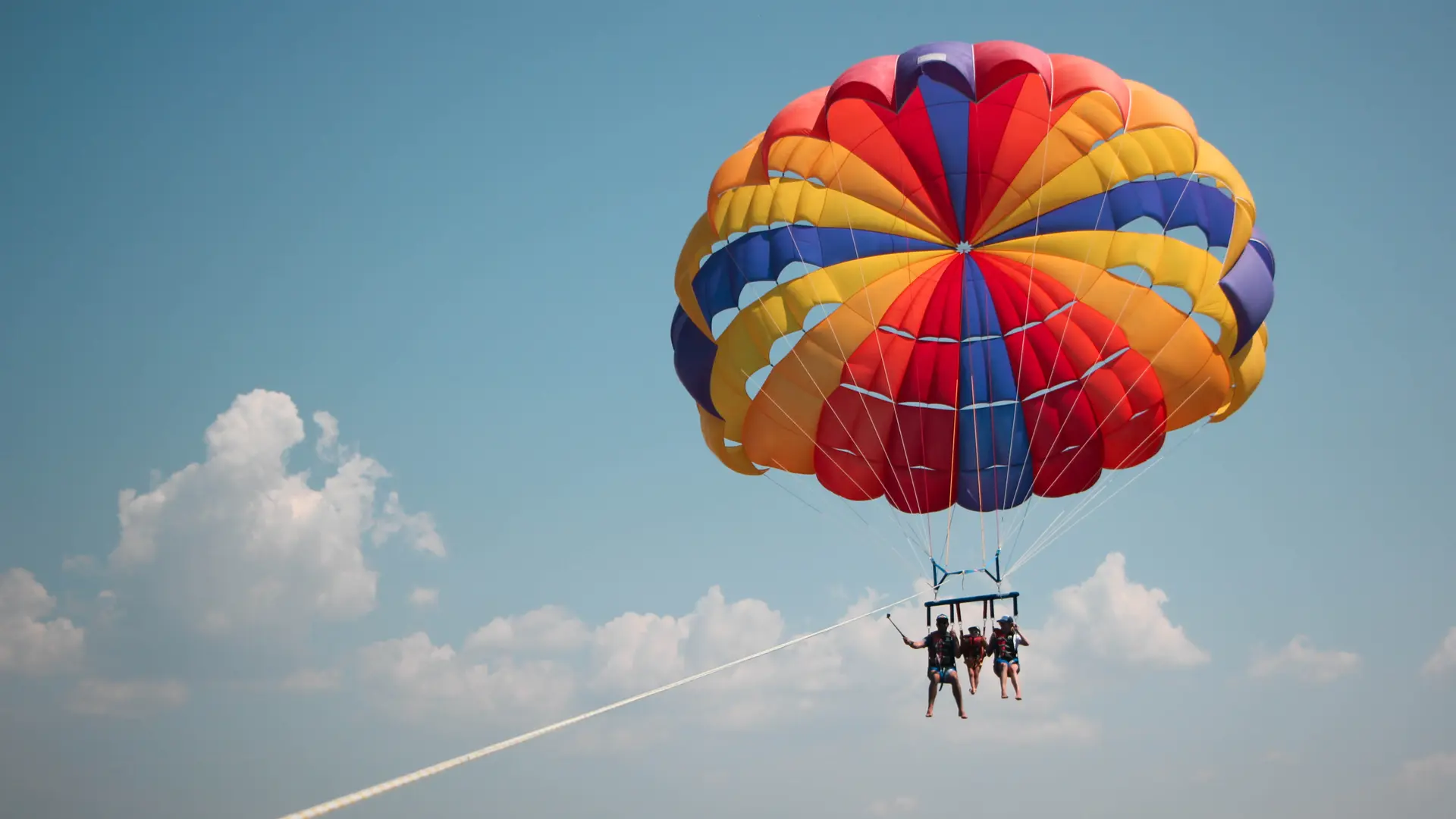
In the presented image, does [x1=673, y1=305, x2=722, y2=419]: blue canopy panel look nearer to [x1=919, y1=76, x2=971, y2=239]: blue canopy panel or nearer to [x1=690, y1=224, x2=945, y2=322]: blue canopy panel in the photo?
[x1=690, y1=224, x2=945, y2=322]: blue canopy panel

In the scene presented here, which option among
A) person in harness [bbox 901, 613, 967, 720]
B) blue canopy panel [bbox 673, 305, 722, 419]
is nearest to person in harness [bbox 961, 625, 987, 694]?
person in harness [bbox 901, 613, 967, 720]

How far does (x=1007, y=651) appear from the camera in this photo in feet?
42.6

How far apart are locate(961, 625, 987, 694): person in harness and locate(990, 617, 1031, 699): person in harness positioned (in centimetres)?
12

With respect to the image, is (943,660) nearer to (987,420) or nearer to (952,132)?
(987,420)

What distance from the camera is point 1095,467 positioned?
15.1 metres

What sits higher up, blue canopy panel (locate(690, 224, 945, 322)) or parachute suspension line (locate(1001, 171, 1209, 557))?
blue canopy panel (locate(690, 224, 945, 322))

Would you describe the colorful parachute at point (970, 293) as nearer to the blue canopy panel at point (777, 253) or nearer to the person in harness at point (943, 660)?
the blue canopy panel at point (777, 253)

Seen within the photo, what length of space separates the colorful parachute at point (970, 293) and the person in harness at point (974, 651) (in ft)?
7.90

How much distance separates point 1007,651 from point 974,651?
324mm

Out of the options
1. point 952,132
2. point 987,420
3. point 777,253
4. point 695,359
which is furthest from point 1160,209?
point 695,359

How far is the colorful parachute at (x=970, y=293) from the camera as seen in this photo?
13789 mm

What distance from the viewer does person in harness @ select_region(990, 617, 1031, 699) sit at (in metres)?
12.9

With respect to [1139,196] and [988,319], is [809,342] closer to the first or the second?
[988,319]

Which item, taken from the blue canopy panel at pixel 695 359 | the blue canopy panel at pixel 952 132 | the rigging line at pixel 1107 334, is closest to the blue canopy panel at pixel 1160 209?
the rigging line at pixel 1107 334
